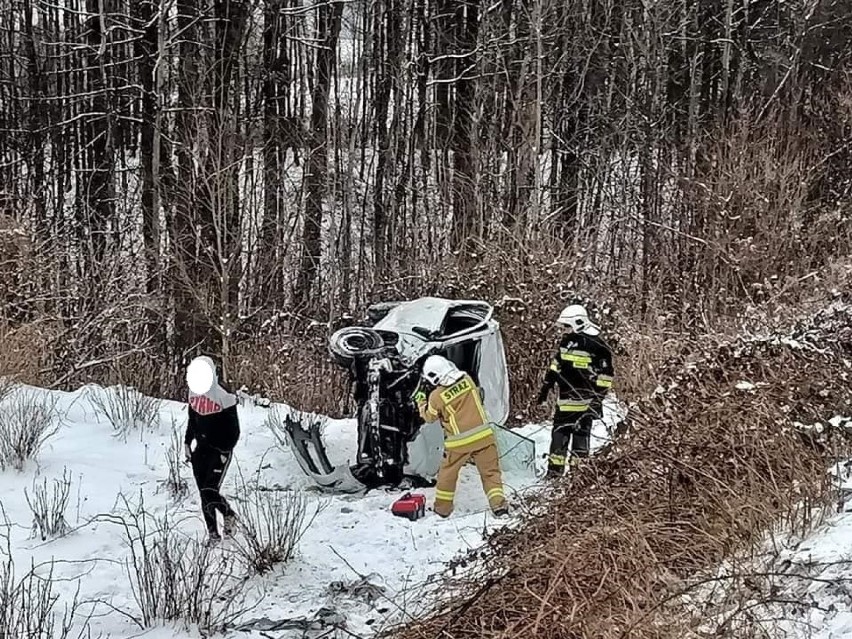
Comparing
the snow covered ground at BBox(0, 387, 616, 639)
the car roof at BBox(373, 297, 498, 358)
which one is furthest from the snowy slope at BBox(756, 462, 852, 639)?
the car roof at BBox(373, 297, 498, 358)

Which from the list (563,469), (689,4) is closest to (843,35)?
(689,4)

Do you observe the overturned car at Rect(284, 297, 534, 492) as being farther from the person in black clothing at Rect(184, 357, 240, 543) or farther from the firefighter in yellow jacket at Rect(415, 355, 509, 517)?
the person in black clothing at Rect(184, 357, 240, 543)

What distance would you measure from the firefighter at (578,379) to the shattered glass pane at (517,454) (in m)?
0.21

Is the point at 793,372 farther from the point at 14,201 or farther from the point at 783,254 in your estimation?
the point at 14,201

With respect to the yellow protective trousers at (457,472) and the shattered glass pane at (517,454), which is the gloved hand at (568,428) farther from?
the yellow protective trousers at (457,472)

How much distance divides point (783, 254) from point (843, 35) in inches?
434

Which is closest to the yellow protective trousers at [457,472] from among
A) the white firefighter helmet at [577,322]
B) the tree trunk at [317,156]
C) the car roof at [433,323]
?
the car roof at [433,323]

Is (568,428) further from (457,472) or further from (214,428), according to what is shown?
(214,428)

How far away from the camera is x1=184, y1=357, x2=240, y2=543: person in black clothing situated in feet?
21.1

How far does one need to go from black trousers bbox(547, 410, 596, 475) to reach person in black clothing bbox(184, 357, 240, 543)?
112 inches

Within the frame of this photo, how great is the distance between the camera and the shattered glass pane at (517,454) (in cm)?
817

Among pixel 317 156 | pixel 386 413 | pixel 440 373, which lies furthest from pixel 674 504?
pixel 317 156

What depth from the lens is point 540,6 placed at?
2003cm

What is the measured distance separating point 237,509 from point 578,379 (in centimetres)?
322
